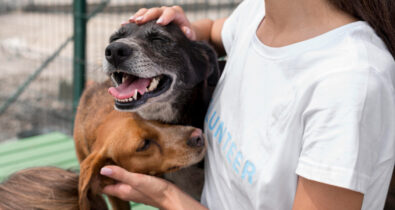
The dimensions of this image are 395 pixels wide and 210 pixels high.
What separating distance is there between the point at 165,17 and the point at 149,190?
773 mm

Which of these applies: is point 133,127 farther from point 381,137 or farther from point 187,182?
point 381,137

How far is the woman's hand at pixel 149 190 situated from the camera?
1644 mm

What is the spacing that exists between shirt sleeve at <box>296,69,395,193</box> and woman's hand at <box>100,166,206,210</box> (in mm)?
654

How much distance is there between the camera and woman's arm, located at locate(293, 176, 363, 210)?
112 centimetres

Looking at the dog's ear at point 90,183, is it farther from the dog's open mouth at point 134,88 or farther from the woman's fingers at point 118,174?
the dog's open mouth at point 134,88

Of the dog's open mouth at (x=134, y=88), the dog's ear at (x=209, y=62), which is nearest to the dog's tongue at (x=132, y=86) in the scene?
the dog's open mouth at (x=134, y=88)

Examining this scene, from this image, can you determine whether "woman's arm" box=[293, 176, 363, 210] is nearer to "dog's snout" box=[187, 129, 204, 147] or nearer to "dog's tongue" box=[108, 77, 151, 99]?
"dog's snout" box=[187, 129, 204, 147]

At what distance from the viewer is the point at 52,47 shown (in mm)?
5855

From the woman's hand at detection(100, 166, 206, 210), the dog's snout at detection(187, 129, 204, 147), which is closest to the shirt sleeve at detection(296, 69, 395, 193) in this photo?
the woman's hand at detection(100, 166, 206, 210)

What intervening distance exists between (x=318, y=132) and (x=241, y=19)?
848 mm

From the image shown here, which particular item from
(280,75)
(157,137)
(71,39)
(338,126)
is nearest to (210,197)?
(157,137)

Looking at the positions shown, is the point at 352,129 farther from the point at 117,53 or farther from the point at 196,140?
the point at 117,53

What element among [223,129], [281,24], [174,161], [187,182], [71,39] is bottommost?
[71,39]

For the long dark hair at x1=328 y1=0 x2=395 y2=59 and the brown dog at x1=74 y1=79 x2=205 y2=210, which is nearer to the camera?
the long dark hair at x1=328 y1=0 x2=395 y2=59
